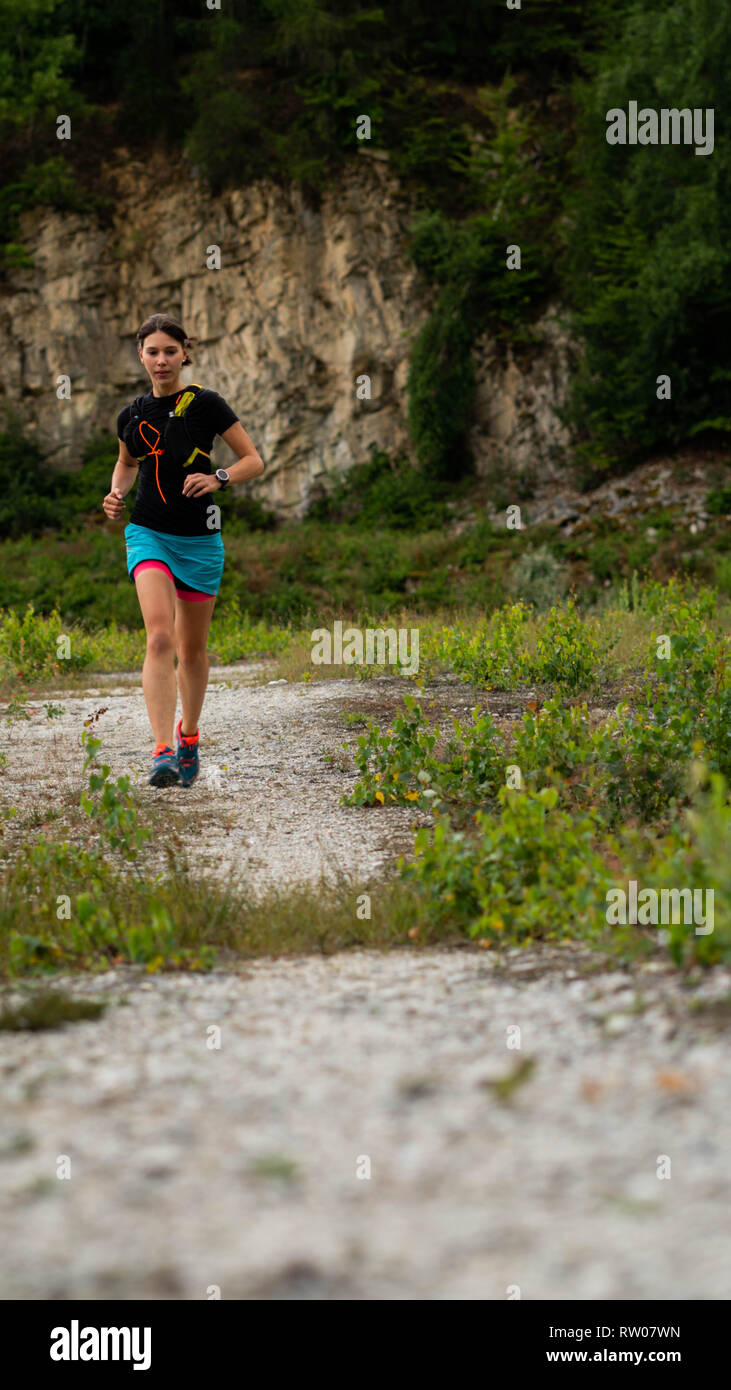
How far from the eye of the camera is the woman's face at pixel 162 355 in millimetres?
5840

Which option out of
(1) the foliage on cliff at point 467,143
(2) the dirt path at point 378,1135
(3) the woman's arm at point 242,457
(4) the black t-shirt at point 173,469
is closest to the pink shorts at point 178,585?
(4) the black t-shirt at point 173,469

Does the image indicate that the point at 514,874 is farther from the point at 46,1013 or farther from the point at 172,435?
the point at 172,435

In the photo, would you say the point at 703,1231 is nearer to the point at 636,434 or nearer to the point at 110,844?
the point at 110,844

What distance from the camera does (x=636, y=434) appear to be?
2277cm

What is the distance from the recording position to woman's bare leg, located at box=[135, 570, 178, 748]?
588cm

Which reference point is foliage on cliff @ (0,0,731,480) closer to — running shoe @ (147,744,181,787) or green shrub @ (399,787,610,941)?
running shoe @ (147,744,181,787)

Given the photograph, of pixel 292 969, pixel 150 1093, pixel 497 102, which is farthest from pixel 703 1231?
pixel 497 102

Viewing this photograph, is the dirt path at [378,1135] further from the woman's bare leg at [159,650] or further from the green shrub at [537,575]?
the green shrub at [537,575]

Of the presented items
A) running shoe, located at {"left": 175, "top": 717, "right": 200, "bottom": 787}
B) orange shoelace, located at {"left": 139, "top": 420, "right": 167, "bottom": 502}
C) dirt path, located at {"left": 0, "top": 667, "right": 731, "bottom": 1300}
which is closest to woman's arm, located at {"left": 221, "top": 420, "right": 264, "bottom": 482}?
orange shoelace, located at {"left": 139, "top": 420, "right": 167, "bottom": 502}

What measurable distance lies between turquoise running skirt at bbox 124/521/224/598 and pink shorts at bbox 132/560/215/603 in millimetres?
11

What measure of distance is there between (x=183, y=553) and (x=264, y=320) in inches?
837

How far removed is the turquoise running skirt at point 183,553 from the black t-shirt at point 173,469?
0.04m

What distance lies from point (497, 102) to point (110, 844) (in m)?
24.3

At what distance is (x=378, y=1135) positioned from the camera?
2229 millimetres
